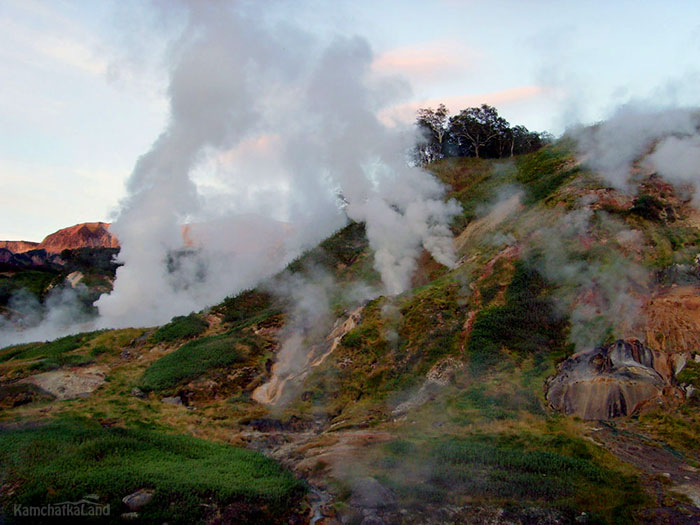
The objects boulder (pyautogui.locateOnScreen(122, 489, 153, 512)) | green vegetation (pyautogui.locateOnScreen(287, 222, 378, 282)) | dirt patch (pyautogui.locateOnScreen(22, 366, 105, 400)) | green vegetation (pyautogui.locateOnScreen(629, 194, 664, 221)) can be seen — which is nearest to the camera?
boulder (pyautogui.locateOnScreen(122, 489, 153, 512))

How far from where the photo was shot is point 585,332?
2181 centimetres

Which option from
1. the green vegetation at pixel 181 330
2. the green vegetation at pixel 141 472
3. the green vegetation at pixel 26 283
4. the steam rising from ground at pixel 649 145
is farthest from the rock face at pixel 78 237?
the steam rising from ground at pixel 649 145

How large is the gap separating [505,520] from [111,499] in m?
10.3

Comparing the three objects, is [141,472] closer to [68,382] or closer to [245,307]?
[68,382]

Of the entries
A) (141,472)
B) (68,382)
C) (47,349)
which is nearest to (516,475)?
(141,472)

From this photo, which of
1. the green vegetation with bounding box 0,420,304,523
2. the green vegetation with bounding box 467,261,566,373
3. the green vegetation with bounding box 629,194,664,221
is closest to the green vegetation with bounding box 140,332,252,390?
the green vegetation with bounding box 0,420,304,523

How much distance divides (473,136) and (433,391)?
38.3 m

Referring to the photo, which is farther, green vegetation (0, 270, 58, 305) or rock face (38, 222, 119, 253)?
rock face (38, 222, 119, 253)

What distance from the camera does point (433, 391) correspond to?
21.8m

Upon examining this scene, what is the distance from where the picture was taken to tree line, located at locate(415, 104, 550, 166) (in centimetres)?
5300

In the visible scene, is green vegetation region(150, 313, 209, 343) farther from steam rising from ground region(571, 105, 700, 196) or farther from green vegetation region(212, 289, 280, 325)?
steam rising from ground region(571, 105, 700, 196)

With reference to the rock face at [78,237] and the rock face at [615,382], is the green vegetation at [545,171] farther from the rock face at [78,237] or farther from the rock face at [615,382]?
the rock face at [78,237]

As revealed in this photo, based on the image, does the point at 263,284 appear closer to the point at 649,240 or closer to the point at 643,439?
the point at 649,240

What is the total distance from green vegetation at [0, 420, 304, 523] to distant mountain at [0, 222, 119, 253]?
61977mm
